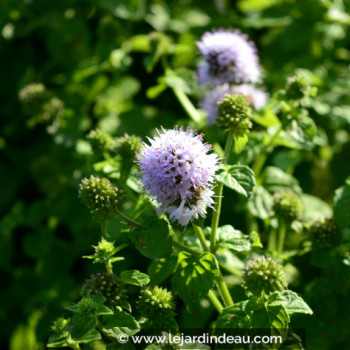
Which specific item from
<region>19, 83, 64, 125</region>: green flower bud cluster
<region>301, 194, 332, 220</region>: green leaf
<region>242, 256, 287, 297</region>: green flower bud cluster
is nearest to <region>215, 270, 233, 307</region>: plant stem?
<region>242, 256, 287, 297</region>: green flower bud cluster

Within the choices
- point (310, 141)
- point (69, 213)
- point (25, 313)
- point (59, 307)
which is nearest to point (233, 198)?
point (310, 141)

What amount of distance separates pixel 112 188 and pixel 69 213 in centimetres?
138

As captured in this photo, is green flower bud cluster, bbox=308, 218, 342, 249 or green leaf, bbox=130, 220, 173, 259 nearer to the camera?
green leaf, bbox=130, 220, 173, 259

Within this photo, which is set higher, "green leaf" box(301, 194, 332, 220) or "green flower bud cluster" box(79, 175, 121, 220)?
"green leaf" box(301, 194, 332, 220)

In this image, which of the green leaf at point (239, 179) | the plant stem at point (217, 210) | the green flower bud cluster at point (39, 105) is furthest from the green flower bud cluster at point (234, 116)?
the green flower bud cluster at point (39, 105)

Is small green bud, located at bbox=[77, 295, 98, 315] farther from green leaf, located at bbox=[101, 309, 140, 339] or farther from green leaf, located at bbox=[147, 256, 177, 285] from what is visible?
green leaf, located at bbox=[147, 256, 177, 285]

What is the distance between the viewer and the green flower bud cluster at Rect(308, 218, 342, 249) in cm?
209

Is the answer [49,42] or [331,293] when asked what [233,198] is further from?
[49,42]

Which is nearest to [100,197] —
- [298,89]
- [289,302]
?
[289,302]

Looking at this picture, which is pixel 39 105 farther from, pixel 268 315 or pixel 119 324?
pixel 268 315

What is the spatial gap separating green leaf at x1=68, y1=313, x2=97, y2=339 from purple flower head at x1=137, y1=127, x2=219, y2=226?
45 cm

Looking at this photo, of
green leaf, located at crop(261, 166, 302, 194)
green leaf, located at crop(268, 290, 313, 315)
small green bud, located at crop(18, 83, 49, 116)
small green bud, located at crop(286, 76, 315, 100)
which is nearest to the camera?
green leaf, located at crop(268, 290, 313, 315)

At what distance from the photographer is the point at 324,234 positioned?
2088 millimetres

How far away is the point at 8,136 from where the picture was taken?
3545mm
